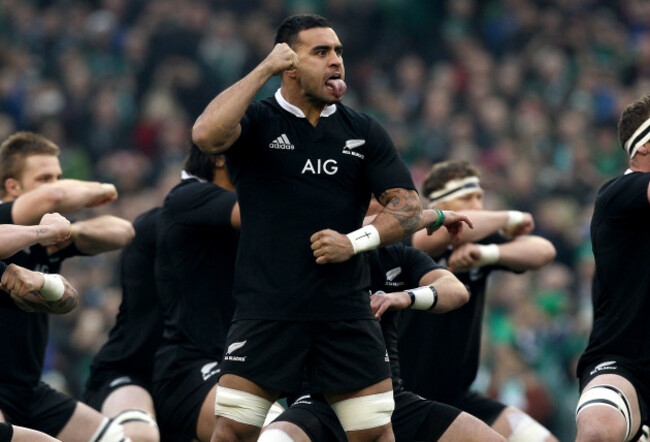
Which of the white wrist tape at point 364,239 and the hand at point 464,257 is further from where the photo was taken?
the hand at point 464,257

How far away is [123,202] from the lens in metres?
16.5

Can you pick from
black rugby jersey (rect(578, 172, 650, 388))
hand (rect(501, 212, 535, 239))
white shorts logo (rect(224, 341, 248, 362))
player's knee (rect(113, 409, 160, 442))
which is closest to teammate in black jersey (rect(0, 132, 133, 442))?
player's knee (rect(113, 409, 160, 442))

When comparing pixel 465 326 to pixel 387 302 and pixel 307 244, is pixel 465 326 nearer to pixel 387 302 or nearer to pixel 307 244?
pixel 387 302

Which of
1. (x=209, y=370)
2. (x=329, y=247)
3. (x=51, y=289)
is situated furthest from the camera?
(x=209, y=370)

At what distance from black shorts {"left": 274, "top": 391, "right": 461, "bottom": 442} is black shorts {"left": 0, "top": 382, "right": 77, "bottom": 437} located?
1.91 meters

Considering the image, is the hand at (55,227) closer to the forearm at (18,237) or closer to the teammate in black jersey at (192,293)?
the forearm at (18,237)

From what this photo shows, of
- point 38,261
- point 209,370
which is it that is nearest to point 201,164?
point 38,261

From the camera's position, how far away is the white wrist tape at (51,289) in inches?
270

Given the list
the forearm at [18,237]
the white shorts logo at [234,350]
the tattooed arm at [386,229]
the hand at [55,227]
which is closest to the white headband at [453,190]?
the tattooed arm at [386,229]

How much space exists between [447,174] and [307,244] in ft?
9.16

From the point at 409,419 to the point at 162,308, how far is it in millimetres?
2183

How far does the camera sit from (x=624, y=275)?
744 centimetres

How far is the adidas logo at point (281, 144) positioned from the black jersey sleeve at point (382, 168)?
0.46 metres

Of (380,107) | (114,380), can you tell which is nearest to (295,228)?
(114,380)
